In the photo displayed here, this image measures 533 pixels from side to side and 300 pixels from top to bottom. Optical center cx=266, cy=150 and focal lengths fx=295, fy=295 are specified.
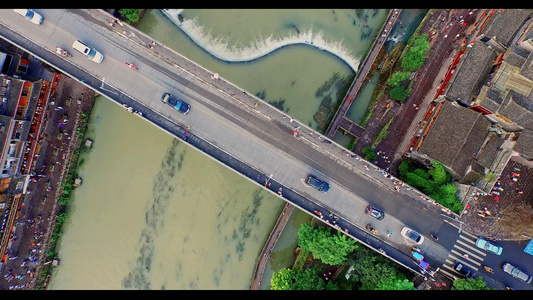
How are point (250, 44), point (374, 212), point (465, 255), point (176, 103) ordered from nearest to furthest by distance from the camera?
point (176, 103), point (374, 212), point (465, 255), point (250, 44)

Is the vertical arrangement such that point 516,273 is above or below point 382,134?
below

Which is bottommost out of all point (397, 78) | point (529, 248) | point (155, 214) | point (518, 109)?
point (155, 214)

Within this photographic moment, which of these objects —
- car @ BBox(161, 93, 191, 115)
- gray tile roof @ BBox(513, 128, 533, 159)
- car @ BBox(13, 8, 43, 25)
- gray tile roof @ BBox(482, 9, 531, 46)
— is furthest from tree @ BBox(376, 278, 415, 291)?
car @ BBox(13, 8, 43, 25)

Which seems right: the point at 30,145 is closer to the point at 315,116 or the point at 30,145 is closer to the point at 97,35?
the point at 97,35

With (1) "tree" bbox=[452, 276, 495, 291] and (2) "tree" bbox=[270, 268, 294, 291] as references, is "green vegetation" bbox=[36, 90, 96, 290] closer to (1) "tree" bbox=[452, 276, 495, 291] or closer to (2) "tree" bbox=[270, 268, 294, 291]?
(2) "tree" bbox=[270, 268, 294, 291]

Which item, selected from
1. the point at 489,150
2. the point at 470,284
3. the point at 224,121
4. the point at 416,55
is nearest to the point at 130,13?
the point at 224,121

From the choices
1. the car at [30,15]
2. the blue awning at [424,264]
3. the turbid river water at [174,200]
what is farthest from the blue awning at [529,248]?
the car at [30,15]

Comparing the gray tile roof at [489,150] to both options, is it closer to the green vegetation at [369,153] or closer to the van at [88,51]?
the green vegetation at [369,153]

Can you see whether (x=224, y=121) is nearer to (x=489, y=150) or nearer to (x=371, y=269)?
(x=371, y=269)
